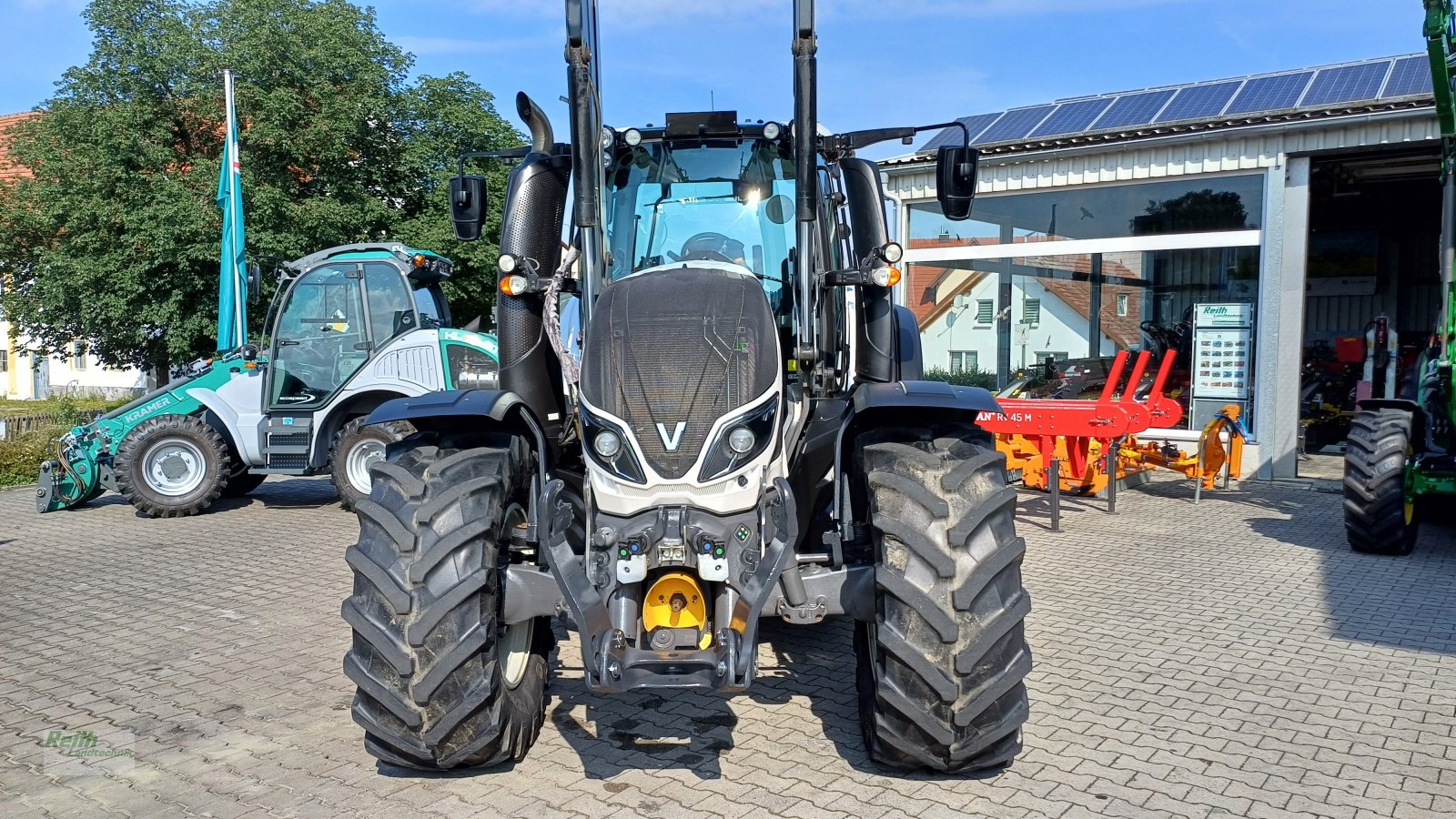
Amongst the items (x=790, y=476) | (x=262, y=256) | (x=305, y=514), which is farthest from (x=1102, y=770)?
(x=262, y=256)

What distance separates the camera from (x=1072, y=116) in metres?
14.8

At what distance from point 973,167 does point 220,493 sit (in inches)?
348

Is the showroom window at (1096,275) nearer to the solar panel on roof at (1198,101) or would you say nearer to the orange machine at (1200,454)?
the solar panel on roof at (1198,101)

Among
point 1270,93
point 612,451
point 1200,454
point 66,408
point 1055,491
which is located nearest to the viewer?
point 612,451

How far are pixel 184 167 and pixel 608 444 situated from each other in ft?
57.5

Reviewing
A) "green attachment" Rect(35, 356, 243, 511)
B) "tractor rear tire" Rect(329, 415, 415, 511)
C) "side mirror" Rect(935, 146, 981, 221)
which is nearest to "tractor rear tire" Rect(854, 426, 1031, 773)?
"side mirror" Rect(935, 146, 981, 221)

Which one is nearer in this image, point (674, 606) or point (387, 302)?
point (674, 606)

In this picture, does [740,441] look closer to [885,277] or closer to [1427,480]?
[885,277]

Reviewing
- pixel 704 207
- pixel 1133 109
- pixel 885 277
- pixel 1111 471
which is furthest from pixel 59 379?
pixel 885 277

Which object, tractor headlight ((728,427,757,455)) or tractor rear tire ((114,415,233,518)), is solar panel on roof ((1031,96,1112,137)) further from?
tractor headlight ((728,427,757,455))

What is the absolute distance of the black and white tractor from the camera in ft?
11.7

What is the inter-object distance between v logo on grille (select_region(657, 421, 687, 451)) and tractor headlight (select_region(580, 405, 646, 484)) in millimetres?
114

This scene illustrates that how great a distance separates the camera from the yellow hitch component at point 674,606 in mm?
3596

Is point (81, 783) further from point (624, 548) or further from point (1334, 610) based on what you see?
point (1334, 610)
